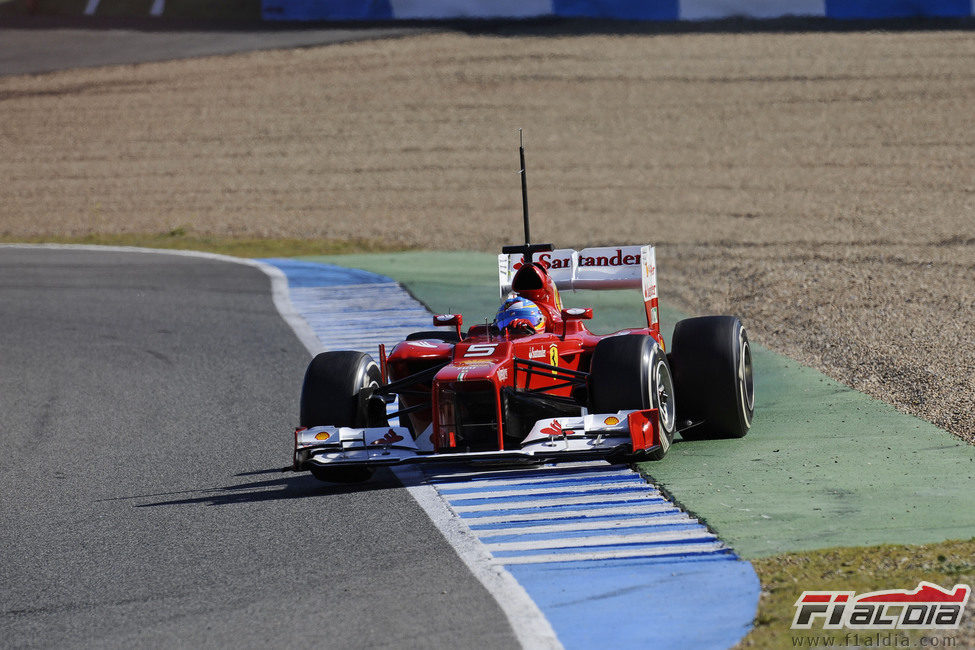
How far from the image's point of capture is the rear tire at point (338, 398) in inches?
353

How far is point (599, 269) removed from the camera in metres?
10.4

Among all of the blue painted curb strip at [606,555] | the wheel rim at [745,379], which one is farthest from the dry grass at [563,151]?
the blue painted curb strip at [606,555]

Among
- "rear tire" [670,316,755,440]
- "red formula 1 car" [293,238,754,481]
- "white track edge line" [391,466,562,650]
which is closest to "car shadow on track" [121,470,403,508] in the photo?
"red formula 1 car" [293,238,754,481]

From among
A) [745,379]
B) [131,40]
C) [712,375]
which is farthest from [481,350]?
[131,40]

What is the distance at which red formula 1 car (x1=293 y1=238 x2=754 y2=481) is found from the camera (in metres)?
8.36

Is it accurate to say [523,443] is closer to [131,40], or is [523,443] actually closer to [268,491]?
[268,491]

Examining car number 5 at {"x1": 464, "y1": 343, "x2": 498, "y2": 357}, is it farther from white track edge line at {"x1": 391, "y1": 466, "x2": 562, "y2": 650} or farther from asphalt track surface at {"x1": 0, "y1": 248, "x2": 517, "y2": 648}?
asphalt track surface at {"x1": 0, "y1": 248, "x2": 517, "y2": 648}

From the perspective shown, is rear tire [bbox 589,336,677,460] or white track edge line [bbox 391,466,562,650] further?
rear tire [bbox 589,336,677,460]

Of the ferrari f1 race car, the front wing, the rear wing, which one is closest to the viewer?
the front wing

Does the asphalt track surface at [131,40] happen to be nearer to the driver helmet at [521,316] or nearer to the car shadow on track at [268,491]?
the driver helmet at [521,316]

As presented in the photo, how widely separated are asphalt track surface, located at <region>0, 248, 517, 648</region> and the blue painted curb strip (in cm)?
33

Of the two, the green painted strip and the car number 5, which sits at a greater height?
the car number 5

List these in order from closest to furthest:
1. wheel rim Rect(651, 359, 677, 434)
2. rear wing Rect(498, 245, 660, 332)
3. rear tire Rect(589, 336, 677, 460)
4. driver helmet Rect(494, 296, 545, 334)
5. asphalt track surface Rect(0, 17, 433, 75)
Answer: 1. rear tire Rect(589, 336, 677, 460)
2. wheel rim Rect(651, 359, 677, 434)
3. driver helmet Rect(494, 296, 545, 334)
4. rear wing Rect(498, 245, 660, 332)
5. asphalt track surface Rect(0, 17, 433, 75)

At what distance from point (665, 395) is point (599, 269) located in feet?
5.46
